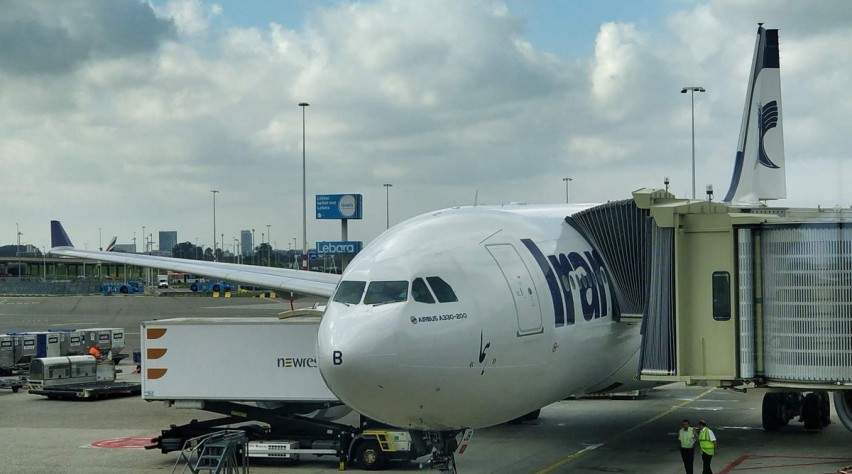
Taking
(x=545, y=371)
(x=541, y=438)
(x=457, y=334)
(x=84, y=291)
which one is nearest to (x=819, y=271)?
(x=545, y=371)

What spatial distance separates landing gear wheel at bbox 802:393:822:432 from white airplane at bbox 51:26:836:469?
6798 millimetres

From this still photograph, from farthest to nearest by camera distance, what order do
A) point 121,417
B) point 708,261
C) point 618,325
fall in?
point 121,417
point 618,325
point 708,261

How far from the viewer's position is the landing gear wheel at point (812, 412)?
27.4 metres

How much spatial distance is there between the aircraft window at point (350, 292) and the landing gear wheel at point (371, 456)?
23.0 feet

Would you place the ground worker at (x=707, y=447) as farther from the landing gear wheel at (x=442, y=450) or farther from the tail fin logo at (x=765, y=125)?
Answer: the tail fin logo at (x=765, y=125)

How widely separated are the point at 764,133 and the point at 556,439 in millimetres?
15042

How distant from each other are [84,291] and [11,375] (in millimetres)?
87520

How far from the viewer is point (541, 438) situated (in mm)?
26406

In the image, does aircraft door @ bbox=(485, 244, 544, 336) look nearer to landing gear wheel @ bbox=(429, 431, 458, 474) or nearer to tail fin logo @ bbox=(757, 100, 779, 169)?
landing gear wheel @ bbox=(429, 431, 458, 474)

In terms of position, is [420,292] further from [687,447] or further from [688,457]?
[688,457]

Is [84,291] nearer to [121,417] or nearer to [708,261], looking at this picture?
[121,417]

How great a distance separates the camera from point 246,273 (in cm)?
3388

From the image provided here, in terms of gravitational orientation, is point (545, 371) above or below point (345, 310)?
below

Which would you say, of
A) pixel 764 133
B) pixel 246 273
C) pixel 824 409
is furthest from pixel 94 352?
pixel 824 409
